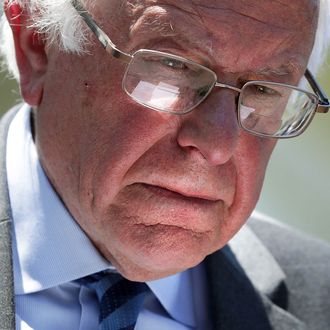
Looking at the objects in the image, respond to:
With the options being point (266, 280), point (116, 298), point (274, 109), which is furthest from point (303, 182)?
point (116, 298)

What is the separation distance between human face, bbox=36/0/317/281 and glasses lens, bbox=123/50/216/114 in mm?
25

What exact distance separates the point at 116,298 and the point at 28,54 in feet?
2.39

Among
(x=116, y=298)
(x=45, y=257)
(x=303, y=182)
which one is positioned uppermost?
(x=45, y=257)

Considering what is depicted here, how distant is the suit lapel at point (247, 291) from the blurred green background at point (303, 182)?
7.91 feet

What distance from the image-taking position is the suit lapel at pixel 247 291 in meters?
2.31

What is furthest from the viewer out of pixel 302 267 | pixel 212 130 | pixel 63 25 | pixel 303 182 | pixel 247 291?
pixel 303 182

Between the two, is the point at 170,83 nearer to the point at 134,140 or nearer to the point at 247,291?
the point at 134,140

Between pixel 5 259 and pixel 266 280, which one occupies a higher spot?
pixel 5 259

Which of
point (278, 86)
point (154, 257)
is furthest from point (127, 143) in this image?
point (278, 86)

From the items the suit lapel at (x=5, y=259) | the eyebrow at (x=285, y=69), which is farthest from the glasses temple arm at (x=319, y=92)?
the suit lapel at (x=5, y=259)

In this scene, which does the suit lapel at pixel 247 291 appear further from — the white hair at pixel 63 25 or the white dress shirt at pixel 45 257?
the white hair at pixel 63 25

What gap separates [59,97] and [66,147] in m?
0.14

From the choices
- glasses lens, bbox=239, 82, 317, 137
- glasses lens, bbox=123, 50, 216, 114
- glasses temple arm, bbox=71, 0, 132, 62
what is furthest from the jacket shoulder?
glasses temple arm, bbox=71, 0, 132, 62

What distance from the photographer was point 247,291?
2.39 m
